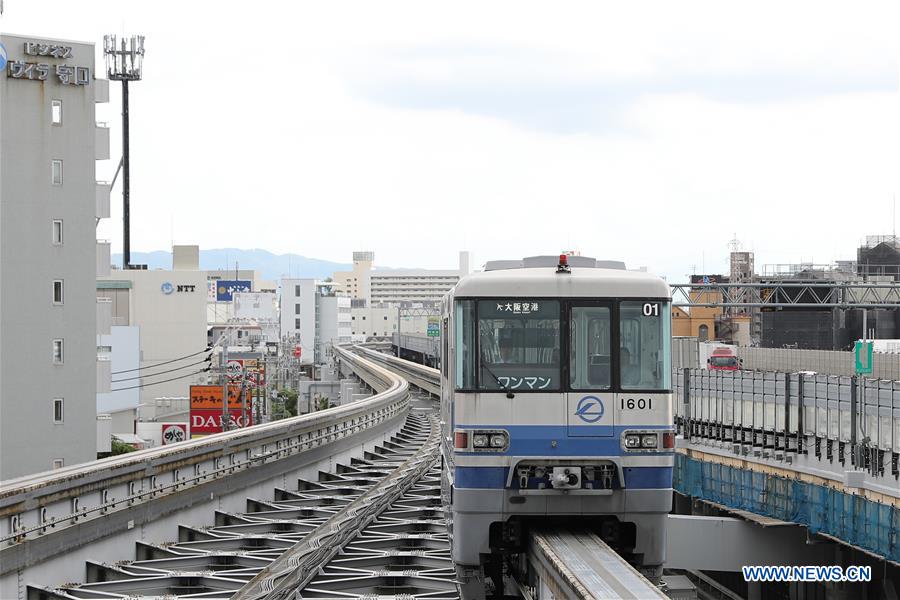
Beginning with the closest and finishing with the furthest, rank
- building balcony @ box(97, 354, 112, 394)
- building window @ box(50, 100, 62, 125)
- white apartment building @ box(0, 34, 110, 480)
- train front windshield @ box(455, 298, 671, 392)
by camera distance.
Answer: train front windshield @ box(455, 298, 671, 392) < white apartment building @ box(0, 34, 110, 480) < building window @ box(50, 100, 62, 125) < building balcony @ box(97, 354, 112, 394)

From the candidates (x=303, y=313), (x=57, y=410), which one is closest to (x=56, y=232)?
(x=57, y=410)

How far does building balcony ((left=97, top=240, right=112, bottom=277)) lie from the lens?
3725cm

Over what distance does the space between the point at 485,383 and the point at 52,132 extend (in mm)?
29447

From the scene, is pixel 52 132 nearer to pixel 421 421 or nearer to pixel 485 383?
pixel 421 421

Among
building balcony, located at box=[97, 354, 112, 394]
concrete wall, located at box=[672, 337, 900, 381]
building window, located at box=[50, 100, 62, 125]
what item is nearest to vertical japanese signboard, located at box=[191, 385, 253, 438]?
building balcony, located at box=[97, 354, 112, 394]

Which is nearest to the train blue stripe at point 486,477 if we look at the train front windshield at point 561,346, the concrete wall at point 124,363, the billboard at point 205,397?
the train front windshield at point 561,346

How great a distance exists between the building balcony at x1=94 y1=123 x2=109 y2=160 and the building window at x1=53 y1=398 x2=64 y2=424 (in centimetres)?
775

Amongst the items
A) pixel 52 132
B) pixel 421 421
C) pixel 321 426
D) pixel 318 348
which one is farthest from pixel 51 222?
pixel 318 348

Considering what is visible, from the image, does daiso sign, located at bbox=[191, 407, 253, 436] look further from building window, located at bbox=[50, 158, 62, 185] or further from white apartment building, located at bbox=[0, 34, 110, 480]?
building window, located at bbox=[50, 158, 62, 185]

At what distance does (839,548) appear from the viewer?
1995 centimetres

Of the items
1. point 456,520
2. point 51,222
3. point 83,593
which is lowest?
point 83,593

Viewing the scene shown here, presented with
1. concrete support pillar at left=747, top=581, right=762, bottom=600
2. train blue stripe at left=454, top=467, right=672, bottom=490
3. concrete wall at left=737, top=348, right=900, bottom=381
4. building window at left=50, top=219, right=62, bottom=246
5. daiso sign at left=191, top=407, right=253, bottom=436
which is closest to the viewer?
train blue stripe at left=454, top=467, right=672, bottom=490

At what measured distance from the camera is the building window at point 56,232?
116ft

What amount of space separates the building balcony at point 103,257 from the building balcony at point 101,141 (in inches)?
111
